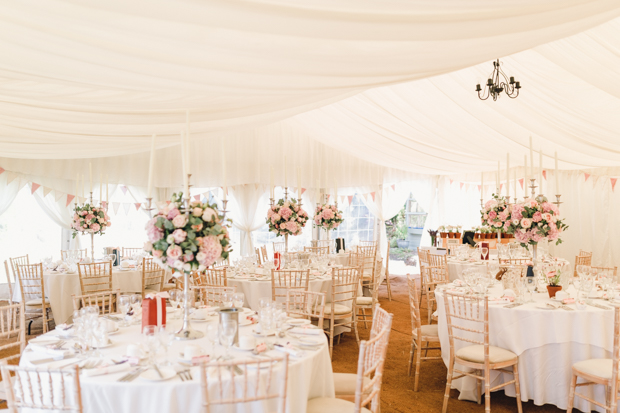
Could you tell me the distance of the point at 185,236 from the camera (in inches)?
117

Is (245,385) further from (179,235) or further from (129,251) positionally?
(129,251)

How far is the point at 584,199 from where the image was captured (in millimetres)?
10344

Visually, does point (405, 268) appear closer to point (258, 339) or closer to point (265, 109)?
point (265, 109)

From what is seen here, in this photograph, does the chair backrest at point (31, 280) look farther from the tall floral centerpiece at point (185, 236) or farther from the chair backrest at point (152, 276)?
the tall floral centerpiece at point (185, 236)

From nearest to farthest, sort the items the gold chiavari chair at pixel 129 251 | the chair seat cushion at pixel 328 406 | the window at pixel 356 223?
the chair seat cushion at pixel 328 406
the gold chiavari chair at pixel 129 251
the window at pixel 356 223

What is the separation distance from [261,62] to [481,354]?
2968 mm

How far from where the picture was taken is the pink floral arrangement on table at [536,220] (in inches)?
197

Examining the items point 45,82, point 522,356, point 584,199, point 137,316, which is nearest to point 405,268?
point 584,199

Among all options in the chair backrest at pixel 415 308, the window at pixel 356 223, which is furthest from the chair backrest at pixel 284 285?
the window at pixel 356 223

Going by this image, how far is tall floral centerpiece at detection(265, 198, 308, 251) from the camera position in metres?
7.14

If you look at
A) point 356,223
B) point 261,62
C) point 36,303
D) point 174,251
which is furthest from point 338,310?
point 356,223

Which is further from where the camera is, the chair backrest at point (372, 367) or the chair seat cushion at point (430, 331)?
the chair seat cushion at point (430, 331)

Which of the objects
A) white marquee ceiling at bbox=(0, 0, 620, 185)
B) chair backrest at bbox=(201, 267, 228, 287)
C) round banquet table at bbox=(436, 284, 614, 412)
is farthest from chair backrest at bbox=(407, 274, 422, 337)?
chair backrest at bbox=(201, 267, 228, 287)

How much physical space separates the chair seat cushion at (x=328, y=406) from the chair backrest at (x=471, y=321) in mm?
1423
